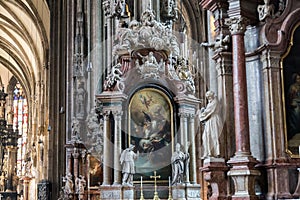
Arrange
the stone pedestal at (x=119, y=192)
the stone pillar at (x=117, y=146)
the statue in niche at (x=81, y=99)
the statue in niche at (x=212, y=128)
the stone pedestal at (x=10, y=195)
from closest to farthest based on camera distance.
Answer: the statue in niche at (x=212, y=128) → the stone pedestal at (x=119, y=192) → the stone pillar at (x=117, y=146) → the statue in niche at (x=81, y=99) → the stone pedestal at (x=10, y=195)

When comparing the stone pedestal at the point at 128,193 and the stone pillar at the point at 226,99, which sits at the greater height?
the stone pillar at the point at 226,99

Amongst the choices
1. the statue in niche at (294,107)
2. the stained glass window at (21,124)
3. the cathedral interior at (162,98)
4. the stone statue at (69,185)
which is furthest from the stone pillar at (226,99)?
the stained glass window at (21,124)

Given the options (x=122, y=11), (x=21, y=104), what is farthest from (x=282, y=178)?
(x=21, y=104)

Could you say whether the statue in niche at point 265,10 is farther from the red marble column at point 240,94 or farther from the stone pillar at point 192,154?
the stone pillar at point 192,154

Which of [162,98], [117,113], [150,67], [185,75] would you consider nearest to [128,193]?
[117,113]

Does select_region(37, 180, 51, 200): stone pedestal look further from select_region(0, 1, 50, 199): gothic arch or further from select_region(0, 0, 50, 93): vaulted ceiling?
select_region(0, 0, 50, 93): vaulted ceiling

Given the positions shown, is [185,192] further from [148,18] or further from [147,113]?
[148,18]

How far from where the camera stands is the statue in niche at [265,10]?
8.70 metres

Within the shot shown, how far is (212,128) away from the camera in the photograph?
897 centimetres

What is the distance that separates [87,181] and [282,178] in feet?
44.7

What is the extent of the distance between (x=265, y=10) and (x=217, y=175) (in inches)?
101

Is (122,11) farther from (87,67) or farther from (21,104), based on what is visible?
(21,104)

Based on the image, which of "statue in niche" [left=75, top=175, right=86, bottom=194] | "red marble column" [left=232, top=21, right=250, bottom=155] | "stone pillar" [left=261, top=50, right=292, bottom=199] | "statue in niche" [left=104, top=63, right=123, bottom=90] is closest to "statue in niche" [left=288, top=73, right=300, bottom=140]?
"stone pillar" [left=261, top=50, right=292, bottom=199]

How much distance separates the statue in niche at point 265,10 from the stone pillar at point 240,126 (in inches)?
9.7
